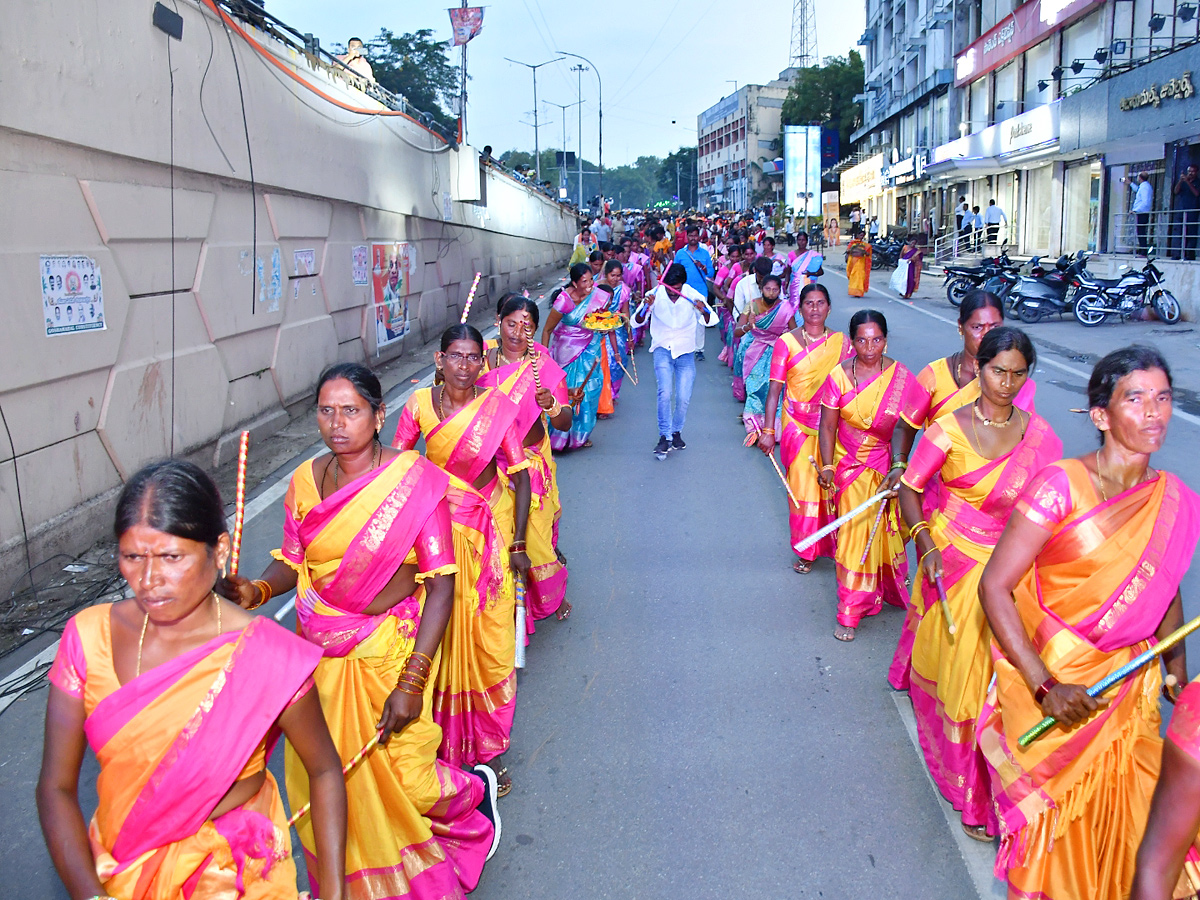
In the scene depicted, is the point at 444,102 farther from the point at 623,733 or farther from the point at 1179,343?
the point at 623,733

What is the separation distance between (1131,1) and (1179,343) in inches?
604

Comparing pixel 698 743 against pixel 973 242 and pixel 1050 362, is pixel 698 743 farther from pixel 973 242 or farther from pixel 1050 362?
pixel 973 242

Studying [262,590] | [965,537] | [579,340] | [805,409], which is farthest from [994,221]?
[262,590]

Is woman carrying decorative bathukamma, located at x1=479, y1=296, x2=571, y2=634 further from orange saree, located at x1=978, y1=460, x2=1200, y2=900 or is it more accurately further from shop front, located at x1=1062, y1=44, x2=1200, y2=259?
shop front, located at x1=1062, y1=44, x2=1200, y2=259

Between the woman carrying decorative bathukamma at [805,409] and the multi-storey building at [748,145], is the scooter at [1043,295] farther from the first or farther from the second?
the multi-storey building at [748,145]

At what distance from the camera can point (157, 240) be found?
23.2ft

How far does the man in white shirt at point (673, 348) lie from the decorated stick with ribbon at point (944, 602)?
5087 mm

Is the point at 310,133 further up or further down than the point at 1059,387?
further up

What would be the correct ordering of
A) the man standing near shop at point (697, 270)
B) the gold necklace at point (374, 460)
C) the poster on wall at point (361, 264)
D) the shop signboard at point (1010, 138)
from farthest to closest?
1. the shop signboard at point (1010, 138)
2. the poster on wall at point (361, 264)
3. the man standing near shop at point (697, 270)
4. the gold necklace at point (374, 460)

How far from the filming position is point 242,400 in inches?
339

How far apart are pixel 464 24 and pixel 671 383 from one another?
54.8 ft

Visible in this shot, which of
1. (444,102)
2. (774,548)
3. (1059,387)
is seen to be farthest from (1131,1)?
(444,102)

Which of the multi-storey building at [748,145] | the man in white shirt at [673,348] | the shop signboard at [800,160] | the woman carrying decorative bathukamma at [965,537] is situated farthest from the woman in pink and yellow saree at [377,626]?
the multi-storey building at [748,145]

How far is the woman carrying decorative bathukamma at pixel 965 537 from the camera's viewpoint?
10.9 feet
